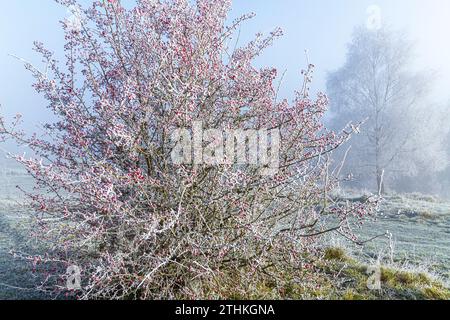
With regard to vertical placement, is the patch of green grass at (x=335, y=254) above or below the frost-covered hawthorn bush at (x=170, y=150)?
below

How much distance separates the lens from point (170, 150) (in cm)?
369

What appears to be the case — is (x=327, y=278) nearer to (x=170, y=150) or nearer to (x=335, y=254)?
(x=335, y=254)

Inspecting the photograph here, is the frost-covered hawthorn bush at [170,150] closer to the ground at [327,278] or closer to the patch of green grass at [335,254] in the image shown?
the ground at [327,278]

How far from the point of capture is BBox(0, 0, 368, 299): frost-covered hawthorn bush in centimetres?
348

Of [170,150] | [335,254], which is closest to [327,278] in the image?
[335,254]

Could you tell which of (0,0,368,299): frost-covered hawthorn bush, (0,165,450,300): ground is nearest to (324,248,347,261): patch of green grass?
(0,165,450,300): ground

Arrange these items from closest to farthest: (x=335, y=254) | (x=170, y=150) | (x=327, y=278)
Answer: (x=170, y=150)
(x=327, y=278)
(x=335, y=254)

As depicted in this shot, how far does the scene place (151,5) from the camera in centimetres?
387

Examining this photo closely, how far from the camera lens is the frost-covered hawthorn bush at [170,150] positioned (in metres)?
3.48

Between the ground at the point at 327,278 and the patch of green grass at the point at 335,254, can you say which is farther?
the patch of green grass at the point at 335,254

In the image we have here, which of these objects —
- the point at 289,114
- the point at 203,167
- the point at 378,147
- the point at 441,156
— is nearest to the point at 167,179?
the point at 203,167

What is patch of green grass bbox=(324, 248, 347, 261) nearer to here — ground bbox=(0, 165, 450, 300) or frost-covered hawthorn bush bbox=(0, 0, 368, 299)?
ground bbox=(0, 165, 450, 300)

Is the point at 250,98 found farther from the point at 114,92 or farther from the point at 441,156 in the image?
the point at 441,156

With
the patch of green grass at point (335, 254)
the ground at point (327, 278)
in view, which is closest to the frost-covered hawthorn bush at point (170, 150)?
the ground at point (327, 278)
